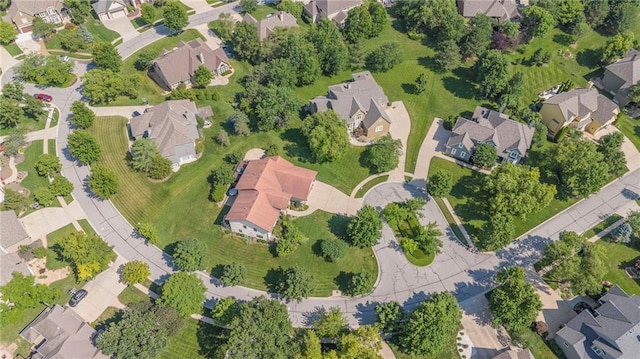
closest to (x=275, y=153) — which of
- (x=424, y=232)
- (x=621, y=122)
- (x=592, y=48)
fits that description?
(x=424, y=232)

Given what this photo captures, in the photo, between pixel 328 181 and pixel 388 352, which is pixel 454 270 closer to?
pixel 388 352

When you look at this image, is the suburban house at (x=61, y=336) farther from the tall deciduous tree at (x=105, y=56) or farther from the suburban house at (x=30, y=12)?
the suburban house at (x=30, y=12)

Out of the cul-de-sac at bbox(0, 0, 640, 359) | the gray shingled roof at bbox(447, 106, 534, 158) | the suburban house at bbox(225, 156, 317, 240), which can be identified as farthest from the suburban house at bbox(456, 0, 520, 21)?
the suburban house at bbox(225, 156, 317, 240)

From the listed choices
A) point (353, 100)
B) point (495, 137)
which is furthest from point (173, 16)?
point (495, 137)

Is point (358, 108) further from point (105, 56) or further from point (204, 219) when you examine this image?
point (105, 56)

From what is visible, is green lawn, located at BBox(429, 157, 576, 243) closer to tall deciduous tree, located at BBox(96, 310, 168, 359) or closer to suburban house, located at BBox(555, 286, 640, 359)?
suburban house, located at BBox(555, 286, 640, 359)

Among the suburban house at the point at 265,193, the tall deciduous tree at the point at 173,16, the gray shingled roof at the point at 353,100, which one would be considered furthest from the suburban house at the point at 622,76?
the tall deciduous tree at the point at 173,16
